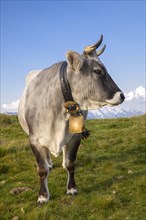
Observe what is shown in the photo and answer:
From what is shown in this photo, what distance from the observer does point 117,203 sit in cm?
591

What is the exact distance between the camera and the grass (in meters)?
5.60

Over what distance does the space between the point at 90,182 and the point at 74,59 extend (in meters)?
3.30

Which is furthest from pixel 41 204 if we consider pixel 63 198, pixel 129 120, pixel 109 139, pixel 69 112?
pixel 129 120

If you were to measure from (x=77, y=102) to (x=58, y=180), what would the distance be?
8.97 feet

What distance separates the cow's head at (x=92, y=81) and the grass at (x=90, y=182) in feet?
6.52

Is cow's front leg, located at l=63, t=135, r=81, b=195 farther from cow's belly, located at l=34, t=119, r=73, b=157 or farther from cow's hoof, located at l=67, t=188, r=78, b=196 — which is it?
cow's belly, located at l=34, t=119, r=73, b=157

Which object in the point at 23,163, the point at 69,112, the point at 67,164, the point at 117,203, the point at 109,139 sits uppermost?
the point at 69,112

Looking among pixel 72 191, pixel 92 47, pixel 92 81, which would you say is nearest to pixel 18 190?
pixel 72 191

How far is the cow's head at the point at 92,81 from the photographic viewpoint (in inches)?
195

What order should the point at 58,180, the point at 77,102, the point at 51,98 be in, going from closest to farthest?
the point at 77,102
the point at 51,98
the point at 58,180

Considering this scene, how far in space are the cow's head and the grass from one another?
6.52 feet

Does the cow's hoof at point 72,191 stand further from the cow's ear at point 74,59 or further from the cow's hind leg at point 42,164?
the cow's ear at point 74,59

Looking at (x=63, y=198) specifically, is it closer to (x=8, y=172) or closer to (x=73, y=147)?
(x=73, y=147)

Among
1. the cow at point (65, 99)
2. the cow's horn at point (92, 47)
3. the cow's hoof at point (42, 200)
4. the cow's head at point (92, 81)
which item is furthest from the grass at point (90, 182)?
the cow's horn at point (92, 47)
